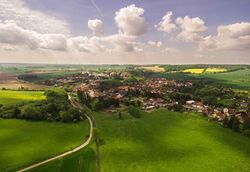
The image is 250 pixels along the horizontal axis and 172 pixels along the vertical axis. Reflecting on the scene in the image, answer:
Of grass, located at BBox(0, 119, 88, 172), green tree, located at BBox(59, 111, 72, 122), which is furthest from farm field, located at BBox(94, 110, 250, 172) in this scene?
green tree, located at BBox(59, 111, 72, 122)

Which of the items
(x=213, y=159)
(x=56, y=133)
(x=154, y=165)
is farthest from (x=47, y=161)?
(x=213, y=159)

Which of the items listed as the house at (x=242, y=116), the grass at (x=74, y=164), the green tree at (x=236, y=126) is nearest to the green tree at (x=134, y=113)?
the green tree at (x=236, y=126)

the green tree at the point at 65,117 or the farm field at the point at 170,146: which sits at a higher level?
the green tree at the point at 65,117

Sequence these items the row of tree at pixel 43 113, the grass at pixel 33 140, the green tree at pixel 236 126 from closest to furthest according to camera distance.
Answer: the grass at pixel 33 140
the green tree at pixel 236 126
the row of tree at pixel 43 113

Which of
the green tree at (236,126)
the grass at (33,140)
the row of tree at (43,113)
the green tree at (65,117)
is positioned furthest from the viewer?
the row of tree at (43,113)

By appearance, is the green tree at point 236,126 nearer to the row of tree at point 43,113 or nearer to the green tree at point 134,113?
the green tree at point 134,113

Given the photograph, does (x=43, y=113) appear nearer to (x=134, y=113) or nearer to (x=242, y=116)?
(x=134, y=113)
